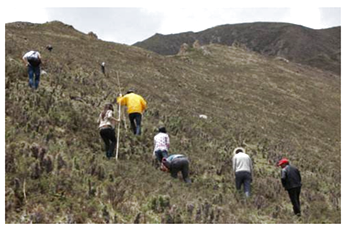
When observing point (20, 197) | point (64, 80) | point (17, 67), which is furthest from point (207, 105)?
point (20, 197)

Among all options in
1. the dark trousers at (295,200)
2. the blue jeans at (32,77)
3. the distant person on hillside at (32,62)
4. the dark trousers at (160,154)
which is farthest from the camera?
the blue jeans at (32,77)

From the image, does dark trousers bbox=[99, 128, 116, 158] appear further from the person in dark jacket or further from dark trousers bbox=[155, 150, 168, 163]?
the person in dark jacket

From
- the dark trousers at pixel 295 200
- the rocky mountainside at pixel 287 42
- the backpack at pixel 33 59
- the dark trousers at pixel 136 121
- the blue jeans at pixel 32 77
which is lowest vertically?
the dark trousers at pixel 295 200

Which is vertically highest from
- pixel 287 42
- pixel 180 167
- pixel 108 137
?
pixel 287 42

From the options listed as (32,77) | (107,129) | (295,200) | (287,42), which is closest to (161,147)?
(107,129)

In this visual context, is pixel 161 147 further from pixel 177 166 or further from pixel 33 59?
pixel 33 59

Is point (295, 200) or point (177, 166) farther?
point (177, 166)

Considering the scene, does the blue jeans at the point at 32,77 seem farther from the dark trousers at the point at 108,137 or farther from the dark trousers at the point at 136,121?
the dark trousers at the point at 108,137

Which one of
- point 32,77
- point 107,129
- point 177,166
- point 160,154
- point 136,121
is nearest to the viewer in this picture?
point 107,129

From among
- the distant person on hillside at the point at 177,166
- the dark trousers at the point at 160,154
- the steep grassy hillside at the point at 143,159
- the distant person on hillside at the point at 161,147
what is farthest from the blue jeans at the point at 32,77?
the distant person on hillside at the point at 177,166

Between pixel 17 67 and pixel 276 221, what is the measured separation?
12177 millimetres

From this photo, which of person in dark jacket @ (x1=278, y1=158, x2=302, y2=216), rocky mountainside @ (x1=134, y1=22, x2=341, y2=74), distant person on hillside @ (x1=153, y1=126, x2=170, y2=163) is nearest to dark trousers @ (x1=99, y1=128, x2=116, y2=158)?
distant person on hillside @ (x1=153, y1=126, x2=170, y2=163)
